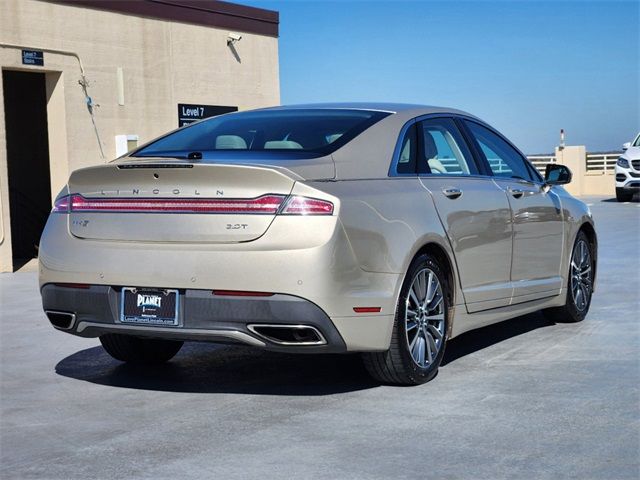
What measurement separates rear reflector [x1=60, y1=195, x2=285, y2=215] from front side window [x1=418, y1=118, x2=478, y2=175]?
137 centimetres

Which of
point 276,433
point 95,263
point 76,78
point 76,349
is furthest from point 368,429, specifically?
point 76,78

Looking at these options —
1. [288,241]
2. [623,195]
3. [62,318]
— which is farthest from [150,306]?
[623,195]

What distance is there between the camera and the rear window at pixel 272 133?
19.7 feet

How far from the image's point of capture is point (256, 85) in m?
19.8

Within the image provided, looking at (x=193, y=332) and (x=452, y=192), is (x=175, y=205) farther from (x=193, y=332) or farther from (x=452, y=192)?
(x=452, y=192)

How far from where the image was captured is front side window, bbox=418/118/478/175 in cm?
650

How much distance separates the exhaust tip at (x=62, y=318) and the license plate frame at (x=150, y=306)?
37cm

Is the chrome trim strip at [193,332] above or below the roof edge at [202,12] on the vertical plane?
below

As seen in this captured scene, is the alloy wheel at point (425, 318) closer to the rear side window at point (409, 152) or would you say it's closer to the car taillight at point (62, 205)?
the rear side window at point (409, 152)

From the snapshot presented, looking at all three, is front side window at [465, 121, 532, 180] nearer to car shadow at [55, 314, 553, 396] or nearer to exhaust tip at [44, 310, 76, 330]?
car shadow at [55, 314, 553, 396]

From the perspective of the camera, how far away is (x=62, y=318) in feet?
19.3

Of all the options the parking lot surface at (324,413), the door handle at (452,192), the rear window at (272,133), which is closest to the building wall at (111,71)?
the parking lot surface at (324,413)

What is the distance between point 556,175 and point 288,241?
3.40 m

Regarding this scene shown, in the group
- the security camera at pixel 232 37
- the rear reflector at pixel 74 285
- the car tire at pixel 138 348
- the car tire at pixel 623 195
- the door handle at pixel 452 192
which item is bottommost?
the car tire at pixel 623 195
